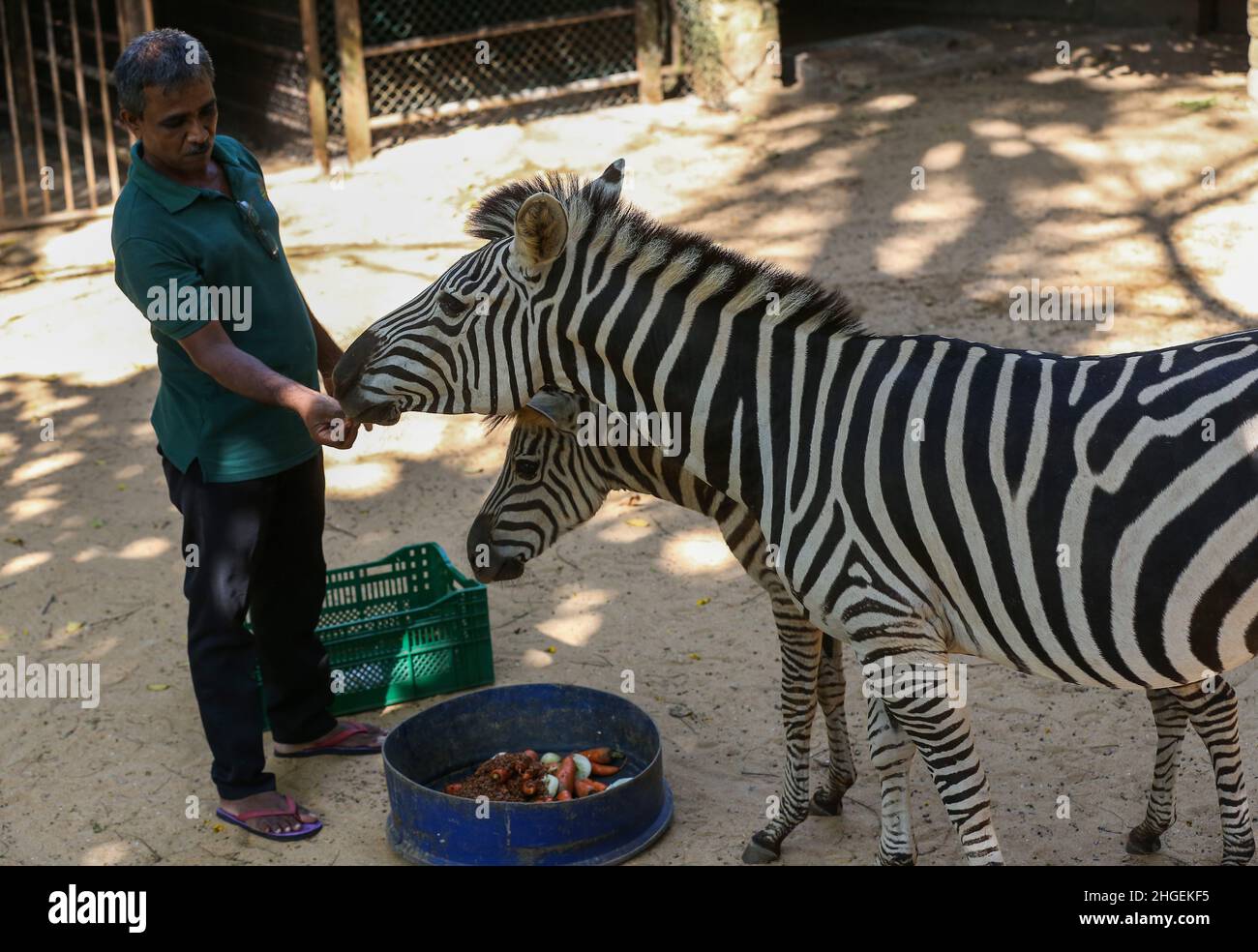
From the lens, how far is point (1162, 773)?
4.45 meters

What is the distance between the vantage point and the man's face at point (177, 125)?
4.19m

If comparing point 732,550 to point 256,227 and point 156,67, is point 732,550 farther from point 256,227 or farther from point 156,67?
point 156,67

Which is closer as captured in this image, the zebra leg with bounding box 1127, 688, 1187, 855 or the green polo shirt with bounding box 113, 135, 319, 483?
the green polo shirt with bounding box 113, 135, 319, 483

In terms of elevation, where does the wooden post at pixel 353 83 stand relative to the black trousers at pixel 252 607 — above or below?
above

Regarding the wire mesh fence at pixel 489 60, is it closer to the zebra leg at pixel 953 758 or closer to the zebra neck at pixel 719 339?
the zebra neck at pixel 719 339

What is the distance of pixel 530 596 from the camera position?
6434 mm

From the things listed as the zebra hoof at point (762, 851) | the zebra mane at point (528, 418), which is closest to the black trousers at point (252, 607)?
the zebra mane at point (528, 418)

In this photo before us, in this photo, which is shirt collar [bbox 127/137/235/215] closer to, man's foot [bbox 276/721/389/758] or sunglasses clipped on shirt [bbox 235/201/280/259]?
sunglasses clipped on shirt [bbox 235/201/280/259]

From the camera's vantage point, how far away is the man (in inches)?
168

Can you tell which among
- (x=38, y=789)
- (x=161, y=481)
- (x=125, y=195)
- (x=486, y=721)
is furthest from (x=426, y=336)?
(x=161, y=481)

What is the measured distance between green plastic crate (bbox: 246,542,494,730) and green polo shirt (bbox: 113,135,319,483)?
0.98 meters

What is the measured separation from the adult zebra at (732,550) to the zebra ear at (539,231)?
539 millimetres

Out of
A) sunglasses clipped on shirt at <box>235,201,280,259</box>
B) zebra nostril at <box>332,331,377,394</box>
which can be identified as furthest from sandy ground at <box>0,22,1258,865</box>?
sunglasses clipped on shirt at <box>235,201,280,259</box>

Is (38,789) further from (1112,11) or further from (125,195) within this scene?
(1112,11)
